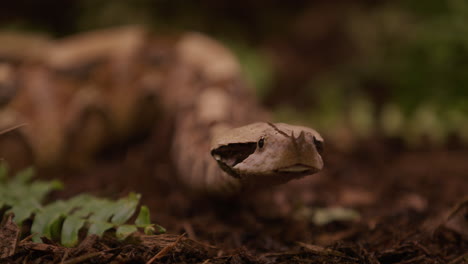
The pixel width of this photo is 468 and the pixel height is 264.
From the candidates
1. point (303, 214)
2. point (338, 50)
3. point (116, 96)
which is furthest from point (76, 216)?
point (338, 50)

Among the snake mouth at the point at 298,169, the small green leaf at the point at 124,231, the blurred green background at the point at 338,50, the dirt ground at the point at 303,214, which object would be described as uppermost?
the blurred green background at the point at 338,50

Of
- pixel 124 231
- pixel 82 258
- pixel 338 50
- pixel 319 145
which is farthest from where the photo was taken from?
pixel 338 50

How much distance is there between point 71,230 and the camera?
3318 millimetres

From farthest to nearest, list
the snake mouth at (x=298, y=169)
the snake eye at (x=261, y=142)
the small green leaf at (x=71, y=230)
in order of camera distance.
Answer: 1. the snake eye at (x=261, y=142)
2. the snake mouth at (x=298, y=169)
3. the small green leaf at (x=71, y=230)

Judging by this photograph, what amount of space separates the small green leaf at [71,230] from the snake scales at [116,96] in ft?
4.92

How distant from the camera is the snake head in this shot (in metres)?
3.45

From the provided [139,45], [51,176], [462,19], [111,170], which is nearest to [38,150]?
[51,176]

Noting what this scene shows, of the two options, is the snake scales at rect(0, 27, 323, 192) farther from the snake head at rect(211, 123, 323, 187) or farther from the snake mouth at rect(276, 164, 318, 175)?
the snake mouth at rect(276, 164, 318, 175)

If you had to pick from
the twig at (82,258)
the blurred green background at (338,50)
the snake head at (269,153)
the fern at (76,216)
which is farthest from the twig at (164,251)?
the blurred green background at (338,50)

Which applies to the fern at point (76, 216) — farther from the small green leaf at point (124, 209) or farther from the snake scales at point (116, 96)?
the snake scales at point (116, 96)

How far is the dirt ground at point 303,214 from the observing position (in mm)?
3312

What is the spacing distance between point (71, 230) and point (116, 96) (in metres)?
4.28

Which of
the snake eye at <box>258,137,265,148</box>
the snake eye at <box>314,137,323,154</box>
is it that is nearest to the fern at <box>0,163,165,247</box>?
the snake eye at <box>258,137,265,148</box>

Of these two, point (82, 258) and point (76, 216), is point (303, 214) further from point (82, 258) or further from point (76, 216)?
point (82, 258)
